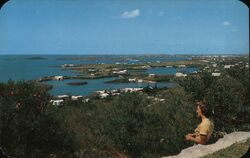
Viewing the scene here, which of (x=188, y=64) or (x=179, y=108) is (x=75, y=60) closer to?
(x=179, y=108)

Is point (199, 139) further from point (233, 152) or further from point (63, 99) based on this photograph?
point (63, 99)

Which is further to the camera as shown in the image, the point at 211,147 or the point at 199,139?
the point at 199,139

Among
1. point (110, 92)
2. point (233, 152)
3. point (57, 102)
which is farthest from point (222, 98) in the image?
point (57, 102)

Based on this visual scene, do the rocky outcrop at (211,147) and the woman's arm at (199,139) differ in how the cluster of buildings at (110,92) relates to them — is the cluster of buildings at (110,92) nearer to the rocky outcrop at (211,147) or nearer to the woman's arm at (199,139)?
the woman's arm at (199,139)

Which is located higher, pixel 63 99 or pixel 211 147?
pixel 63 99

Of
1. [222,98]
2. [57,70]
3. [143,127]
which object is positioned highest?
[57,70]

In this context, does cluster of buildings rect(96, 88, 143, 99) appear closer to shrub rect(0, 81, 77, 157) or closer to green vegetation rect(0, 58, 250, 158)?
green vegetation rect(0, 58, 250, 158)

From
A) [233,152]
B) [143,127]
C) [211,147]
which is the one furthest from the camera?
[143,127]

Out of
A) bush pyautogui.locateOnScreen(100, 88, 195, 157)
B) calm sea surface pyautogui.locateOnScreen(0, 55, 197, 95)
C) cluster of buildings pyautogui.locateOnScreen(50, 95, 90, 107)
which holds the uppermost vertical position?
calm sea surface pyautogui.locateOnScreen(0, 55, 197, 95)

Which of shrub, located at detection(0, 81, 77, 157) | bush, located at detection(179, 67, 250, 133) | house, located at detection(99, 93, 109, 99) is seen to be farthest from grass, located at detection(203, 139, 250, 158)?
house, located at detection(99, 93, 109, 99)
